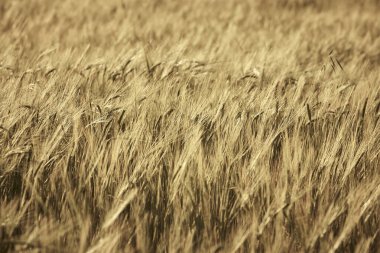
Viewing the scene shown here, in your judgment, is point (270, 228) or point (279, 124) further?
point (279, 124)

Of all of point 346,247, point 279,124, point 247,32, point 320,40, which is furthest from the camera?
point 247,32

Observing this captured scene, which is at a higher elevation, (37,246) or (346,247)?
(37,246)

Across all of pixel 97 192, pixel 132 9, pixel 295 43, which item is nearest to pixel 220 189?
pixel 97 192

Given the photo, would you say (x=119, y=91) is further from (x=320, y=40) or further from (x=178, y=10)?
(x=178, y=10)

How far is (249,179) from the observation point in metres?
1.00

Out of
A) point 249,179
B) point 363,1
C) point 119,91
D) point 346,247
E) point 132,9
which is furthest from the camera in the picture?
point 363,1

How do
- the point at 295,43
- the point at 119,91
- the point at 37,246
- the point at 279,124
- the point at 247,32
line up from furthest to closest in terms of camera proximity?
the point at 247,32 → the point at 295,43 → the point at 119,91 → the point at 279,124 → the point at 37,246

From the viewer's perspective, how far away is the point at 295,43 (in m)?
2.60

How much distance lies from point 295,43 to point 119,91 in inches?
63.9

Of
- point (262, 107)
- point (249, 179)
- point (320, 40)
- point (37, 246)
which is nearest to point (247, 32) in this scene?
point (320, 40)

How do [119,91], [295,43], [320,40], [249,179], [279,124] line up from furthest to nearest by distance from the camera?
1. [320,40]
2. [295,43]
3. [119,91]
4. [279,124]
5. [249,179]

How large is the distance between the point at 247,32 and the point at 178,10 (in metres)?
1.13

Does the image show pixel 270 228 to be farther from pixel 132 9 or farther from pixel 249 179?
pixel 132 9

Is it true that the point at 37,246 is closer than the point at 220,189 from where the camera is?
Yes
